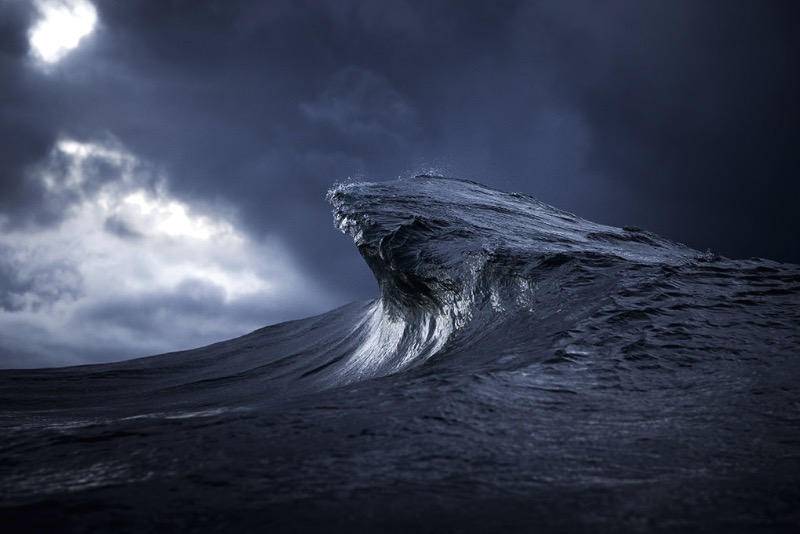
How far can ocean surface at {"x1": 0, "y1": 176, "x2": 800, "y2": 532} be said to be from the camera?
1.65 meters

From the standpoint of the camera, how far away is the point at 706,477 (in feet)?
6.21

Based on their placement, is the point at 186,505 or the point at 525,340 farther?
the point at 525,340

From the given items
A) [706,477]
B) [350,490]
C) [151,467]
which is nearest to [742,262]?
[706,477]

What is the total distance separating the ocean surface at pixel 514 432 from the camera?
1.65m

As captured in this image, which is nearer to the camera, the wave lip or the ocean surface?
the ocean surface

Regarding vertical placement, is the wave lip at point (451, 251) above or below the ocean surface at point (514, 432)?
above

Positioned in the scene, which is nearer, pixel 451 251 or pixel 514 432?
pixel 514 432

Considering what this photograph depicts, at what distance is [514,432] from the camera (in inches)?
89.8

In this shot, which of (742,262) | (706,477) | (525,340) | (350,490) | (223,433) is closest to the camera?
(350,490)

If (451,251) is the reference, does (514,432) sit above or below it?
below

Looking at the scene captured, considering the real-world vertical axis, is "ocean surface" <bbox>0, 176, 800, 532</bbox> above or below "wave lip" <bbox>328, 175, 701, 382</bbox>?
below

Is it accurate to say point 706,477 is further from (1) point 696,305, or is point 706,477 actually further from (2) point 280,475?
(1) point 696,305

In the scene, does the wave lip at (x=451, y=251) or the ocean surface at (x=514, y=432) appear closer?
the ocean surface at (x=514, y=432)

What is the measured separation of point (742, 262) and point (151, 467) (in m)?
4.94
